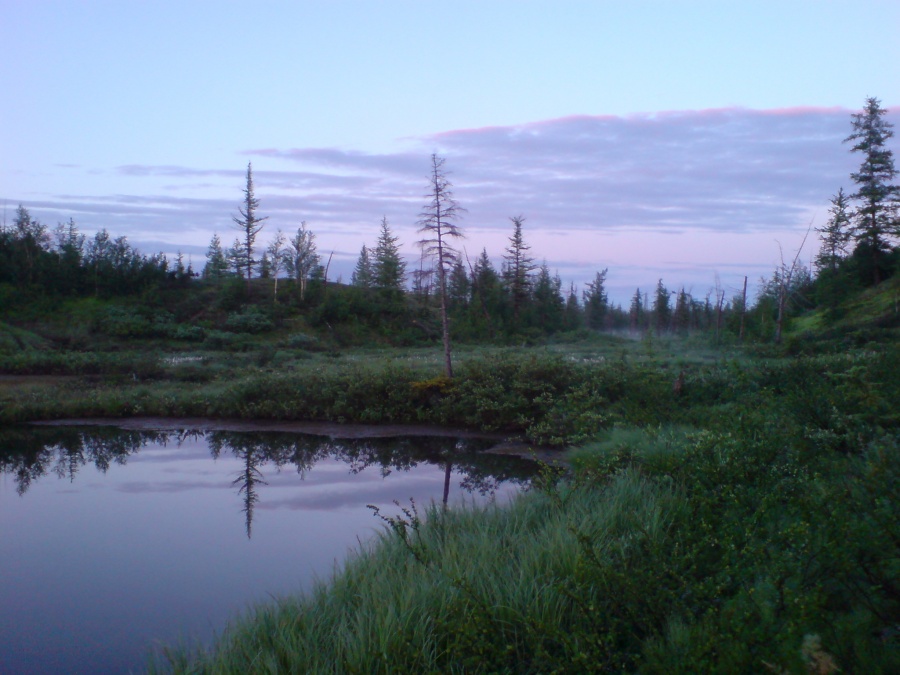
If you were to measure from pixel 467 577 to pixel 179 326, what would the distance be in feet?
150

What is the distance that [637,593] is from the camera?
4863mm

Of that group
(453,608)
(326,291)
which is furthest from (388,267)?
(453,608)

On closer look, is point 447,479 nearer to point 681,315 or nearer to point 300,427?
point 300,427

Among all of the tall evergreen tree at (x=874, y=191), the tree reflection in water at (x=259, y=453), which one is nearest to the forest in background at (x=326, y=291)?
the tall evergreen tree at (x=874, y=191)

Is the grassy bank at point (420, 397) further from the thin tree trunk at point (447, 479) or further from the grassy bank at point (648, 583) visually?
the grassy bank at point (648, 583)

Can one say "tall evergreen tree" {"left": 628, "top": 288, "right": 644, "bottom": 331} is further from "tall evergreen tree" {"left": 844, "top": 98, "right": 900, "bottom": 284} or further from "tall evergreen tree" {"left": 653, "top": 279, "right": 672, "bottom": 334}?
"tall evergreen tree" {"left": 844, "top": 98, "right": 900, "bottom": 284}

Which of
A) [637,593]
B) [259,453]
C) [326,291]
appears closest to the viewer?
[637,593]

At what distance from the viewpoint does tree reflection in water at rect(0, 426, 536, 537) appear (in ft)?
48.1

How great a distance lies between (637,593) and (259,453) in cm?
1386

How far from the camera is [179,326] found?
4734cm

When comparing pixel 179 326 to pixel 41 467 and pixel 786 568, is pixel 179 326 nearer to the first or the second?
pixel 41 467

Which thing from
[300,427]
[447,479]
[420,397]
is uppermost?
[420,397]

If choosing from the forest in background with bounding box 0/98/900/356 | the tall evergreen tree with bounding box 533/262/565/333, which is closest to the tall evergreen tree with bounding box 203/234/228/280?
the forest in background with bounding box 0/98/900/356

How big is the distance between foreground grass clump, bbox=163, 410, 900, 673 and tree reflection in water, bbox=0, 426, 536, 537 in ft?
19.7
